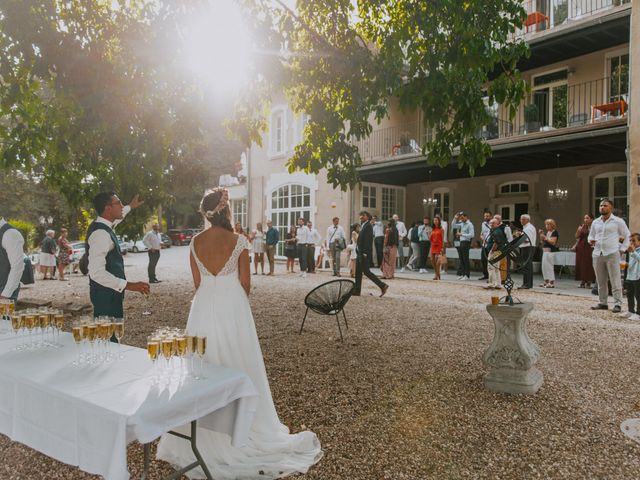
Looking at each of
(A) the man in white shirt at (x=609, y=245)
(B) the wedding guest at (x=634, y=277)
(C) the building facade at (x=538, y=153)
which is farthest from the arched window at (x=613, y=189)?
(B) the wedding guest at (x=634, y=277)

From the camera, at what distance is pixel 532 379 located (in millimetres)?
3896

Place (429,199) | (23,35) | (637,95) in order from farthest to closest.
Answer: (429,199) → (637,95) → (23,35)

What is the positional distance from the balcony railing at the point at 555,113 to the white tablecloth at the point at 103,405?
10.2 meters

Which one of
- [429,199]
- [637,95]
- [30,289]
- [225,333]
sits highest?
[637,95]

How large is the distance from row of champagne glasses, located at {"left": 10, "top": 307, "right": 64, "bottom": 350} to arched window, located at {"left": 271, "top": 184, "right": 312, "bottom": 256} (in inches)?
Result: 635

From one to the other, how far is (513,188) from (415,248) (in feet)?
16.5

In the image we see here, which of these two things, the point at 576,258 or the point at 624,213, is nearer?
the point at 576,258

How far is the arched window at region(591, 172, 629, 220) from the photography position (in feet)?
44.8

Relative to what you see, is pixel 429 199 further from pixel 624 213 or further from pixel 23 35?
pixel 23 35

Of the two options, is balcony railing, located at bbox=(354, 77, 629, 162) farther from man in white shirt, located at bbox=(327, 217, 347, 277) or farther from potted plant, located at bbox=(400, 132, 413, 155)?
man in white shirt, located at bbox=(327, 217, 347, 277)

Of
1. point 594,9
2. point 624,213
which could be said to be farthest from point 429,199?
point 594,9

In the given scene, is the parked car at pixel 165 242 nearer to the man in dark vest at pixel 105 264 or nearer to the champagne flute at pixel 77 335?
the man in dark vest at pixel 105 264

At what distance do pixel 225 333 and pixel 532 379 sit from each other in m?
2.79

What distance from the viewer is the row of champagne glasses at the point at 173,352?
6.96 feet
